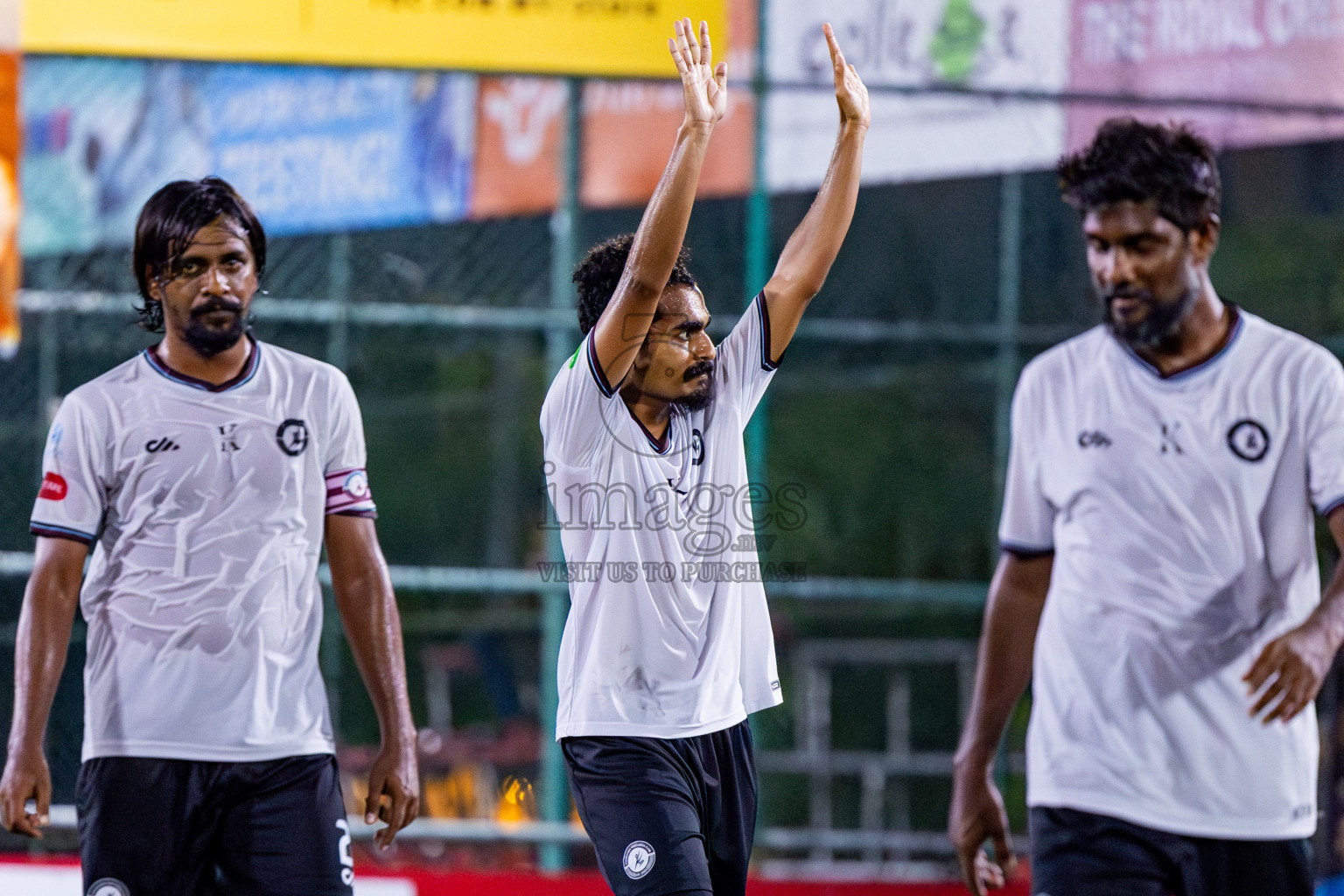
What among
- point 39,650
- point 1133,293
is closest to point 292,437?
point 39,650

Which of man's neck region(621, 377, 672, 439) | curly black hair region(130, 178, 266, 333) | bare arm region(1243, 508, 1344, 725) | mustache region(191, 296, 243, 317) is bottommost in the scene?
bare arm region(1243, 508, 1344, 725)

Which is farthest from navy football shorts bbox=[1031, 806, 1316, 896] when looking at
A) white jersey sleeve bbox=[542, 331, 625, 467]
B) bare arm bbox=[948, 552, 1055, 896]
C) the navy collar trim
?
white jersey sleeve bbox=[542, 331, 625, 467]

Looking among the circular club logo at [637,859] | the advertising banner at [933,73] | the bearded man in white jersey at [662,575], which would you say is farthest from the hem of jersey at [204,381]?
the advertising banner at [933,73]

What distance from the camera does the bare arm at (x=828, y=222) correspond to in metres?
3.56

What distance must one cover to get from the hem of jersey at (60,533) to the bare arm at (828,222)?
174cm

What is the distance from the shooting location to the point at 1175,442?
10.7 feet

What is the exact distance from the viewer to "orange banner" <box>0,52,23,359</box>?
5.59 metres

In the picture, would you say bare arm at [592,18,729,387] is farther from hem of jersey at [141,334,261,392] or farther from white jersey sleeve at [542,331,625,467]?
hem of jersey at [141,334,261,392]

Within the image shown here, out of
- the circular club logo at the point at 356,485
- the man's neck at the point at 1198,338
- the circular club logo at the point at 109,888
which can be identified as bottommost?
the circular club logo at the point at 109,888

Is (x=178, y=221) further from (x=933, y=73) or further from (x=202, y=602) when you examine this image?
(x=933, y=73)

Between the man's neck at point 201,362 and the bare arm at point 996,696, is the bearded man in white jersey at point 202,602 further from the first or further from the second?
the bare arm at point 996,696

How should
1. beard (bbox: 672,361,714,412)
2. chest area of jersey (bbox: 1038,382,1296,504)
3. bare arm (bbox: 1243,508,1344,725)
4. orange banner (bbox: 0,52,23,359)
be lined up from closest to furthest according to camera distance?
bare arm (bbox: 1243,508,1344,725) → chest area of jersey (bbox: 1038,382,1296,504) → beard (bbox: 672,361,714,412) → orange banner (bbox: 0,52,23,359)

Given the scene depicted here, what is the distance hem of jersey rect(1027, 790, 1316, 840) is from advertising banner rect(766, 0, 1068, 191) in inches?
144

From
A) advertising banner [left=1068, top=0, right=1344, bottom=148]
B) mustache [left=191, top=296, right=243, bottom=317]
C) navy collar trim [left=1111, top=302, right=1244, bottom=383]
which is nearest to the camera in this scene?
navy collar trim [left=1111, top=302, right=1244, bottom=383]
